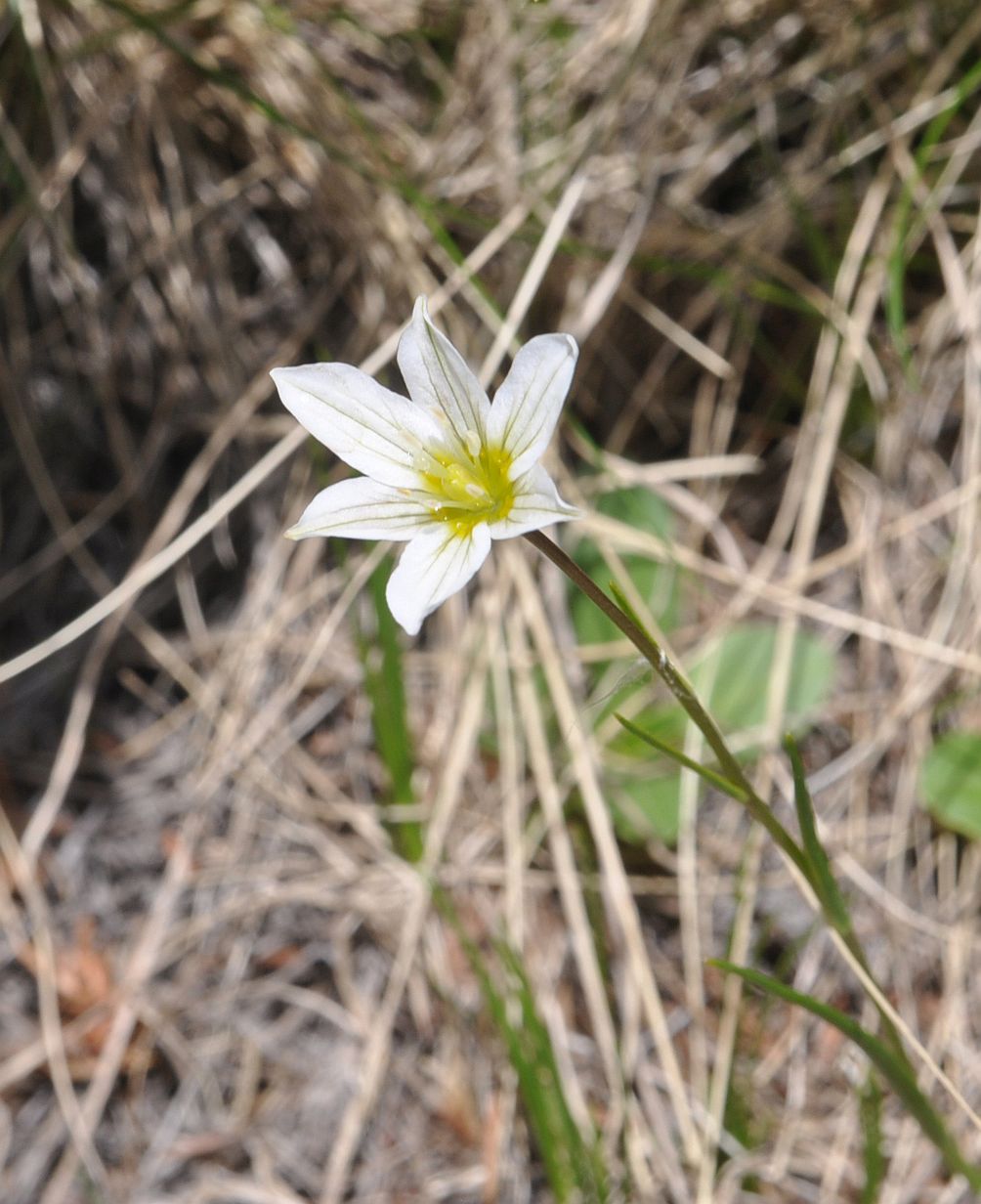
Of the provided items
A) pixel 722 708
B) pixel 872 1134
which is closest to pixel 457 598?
pixel 722 708

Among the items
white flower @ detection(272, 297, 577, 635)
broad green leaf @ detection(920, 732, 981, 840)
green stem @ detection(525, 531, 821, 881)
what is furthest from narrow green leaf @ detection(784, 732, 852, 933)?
broad green leaf @ detection(920, 732, 981, 840)

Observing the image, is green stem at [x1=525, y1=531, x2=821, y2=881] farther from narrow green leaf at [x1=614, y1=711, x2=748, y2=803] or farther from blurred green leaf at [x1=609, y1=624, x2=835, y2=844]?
blurred green leaf at [x1=609, y1=624, x2=835, y2=844]

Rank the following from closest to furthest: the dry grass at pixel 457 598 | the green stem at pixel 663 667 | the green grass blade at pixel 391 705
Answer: the green stem at pixel 663 667
the green grass blade at pixel 391 705
the dry grass at pixel 457 598

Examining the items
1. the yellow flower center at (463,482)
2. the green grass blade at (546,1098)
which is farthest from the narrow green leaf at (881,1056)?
the yellow flower center at (463,482)

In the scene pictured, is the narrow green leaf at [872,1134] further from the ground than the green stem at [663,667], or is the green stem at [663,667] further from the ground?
the green stem at [663,667]

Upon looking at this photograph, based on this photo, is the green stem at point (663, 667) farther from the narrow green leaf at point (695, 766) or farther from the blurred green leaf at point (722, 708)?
the blurred green leaf at point (722, 708)

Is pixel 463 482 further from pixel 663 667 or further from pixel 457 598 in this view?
pixel 457 598
